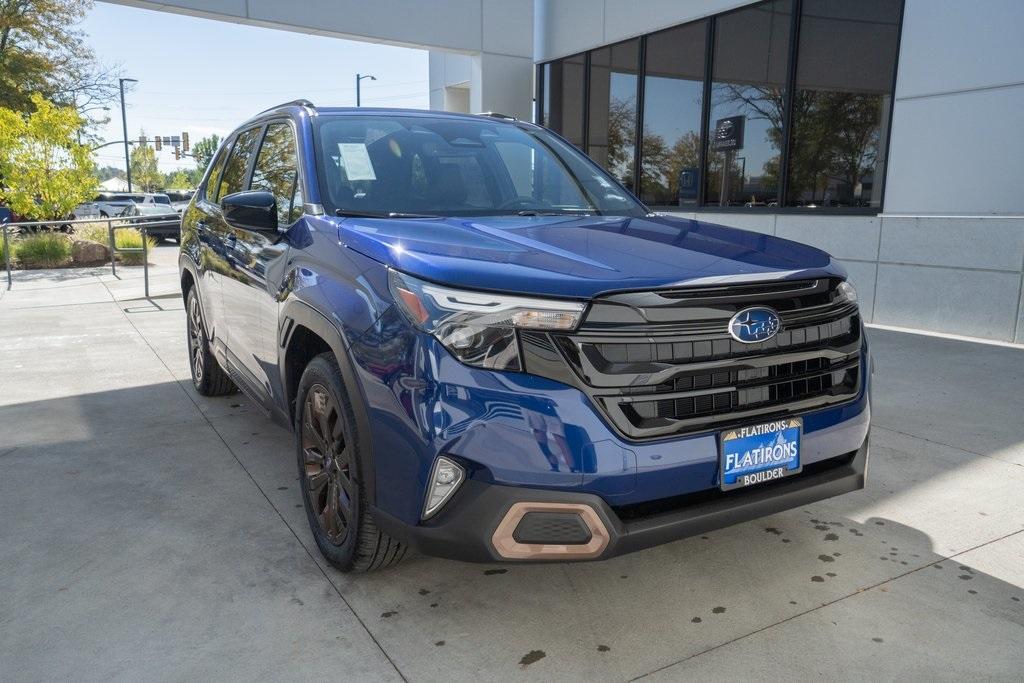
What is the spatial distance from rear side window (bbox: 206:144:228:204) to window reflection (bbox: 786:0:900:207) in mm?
6856

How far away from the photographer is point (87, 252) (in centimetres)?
1502

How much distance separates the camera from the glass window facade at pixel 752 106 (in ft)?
28.6

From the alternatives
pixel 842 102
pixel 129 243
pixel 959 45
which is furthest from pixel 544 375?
pixel 129 243

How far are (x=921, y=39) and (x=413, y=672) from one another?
8142 mm

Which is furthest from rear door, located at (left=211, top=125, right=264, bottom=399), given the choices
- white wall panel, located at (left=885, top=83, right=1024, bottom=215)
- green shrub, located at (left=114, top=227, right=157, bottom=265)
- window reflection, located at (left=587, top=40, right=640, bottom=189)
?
green shrub, located at (left=114, top=227, right=157, bottom=265)

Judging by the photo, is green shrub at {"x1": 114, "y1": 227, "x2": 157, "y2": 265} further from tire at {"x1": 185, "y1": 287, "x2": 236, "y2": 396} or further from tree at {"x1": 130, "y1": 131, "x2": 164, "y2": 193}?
tree at {"x1": 130, "y1": 131, "x2": 164, "y2": 193}

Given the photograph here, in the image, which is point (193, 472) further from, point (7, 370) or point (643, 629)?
point (7, 370)

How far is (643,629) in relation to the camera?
260 cm

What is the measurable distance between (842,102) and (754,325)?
773 cm

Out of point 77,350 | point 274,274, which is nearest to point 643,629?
point 274,274

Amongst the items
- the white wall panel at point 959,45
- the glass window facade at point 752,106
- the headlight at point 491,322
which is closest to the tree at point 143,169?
the glass window facade at point 752,106

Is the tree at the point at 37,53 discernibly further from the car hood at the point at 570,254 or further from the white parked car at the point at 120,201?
the car hood at the point at 570,254

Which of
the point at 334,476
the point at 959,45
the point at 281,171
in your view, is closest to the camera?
the point at 334,476

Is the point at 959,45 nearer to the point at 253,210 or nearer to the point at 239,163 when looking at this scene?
the point at 239,163
